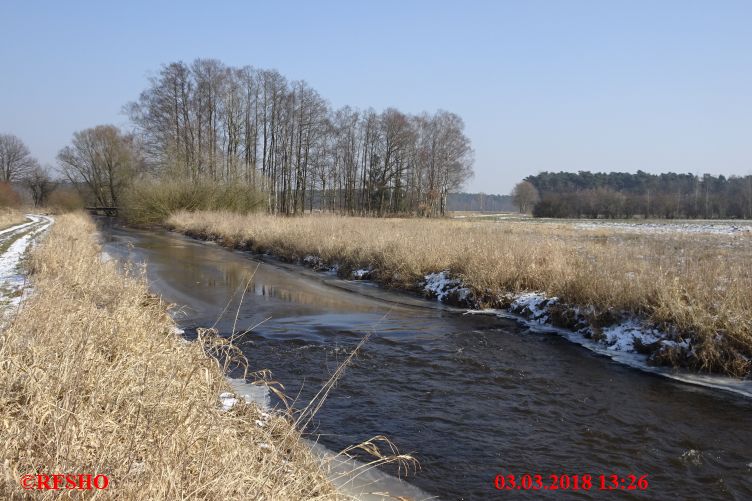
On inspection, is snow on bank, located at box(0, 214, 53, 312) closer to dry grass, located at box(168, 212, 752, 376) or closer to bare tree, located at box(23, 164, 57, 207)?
dry grass, located at box(168, 212, 752, 376)

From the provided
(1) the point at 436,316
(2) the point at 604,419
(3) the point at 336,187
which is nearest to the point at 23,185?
(3) the point at 336,187

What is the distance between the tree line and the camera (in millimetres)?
42688

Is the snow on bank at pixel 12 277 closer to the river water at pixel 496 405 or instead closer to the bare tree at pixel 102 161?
the river water at pixel 496 405

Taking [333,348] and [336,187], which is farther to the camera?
[336,187]

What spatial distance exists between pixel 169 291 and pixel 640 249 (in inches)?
451

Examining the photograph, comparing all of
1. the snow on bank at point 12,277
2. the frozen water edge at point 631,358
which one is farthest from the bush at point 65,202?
the frozen water edge at point 631,358

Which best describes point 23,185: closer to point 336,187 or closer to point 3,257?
point 336,187

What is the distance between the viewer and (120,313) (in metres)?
5.52

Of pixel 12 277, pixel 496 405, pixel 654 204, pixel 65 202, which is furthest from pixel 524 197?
pixel 496 405

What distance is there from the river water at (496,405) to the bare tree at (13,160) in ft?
252

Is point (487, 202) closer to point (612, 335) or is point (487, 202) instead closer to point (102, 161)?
point (102, 161)

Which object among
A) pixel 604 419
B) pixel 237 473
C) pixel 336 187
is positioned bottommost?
pixel 604 419

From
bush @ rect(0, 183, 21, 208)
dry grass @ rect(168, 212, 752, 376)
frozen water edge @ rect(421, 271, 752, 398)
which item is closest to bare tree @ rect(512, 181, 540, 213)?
bush @ rect(0, 183, 21, 208)

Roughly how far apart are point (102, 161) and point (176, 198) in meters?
28.5
